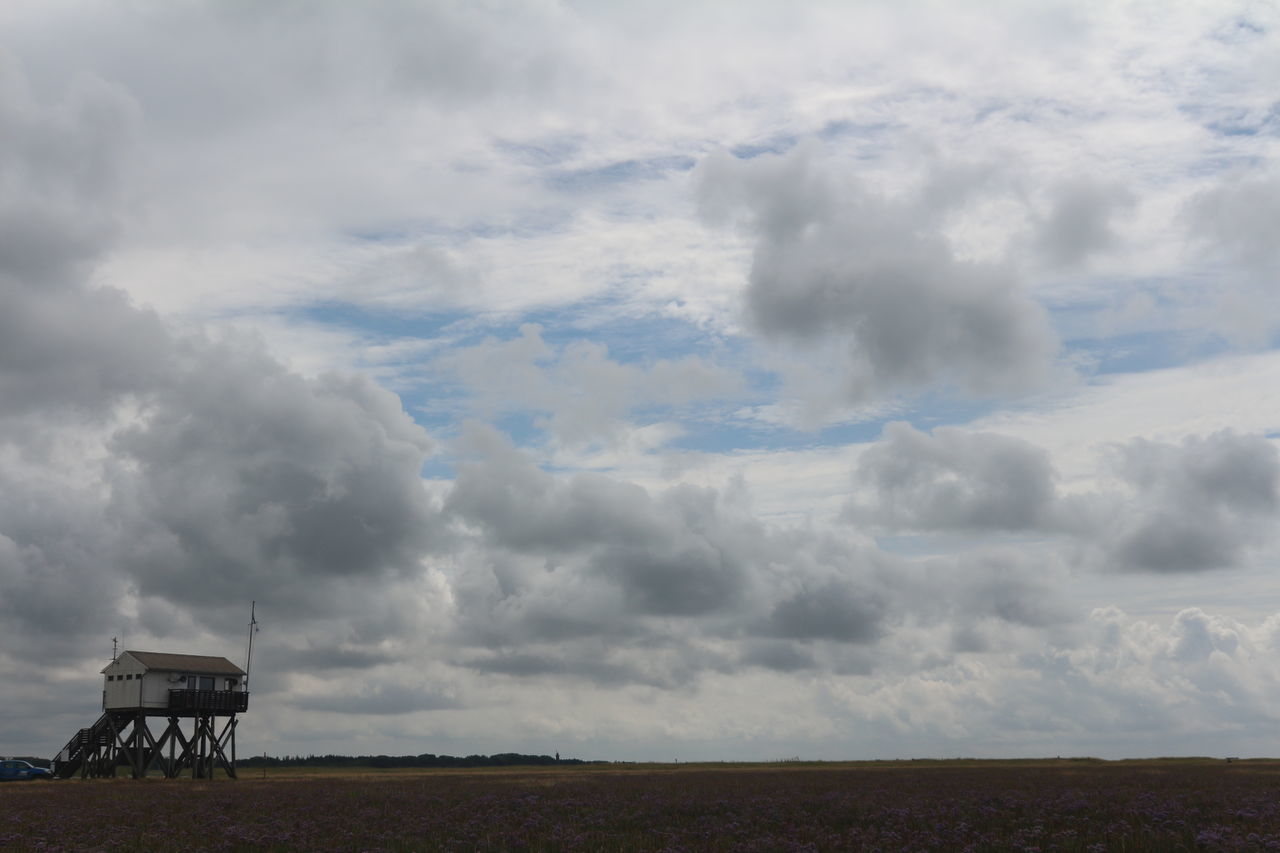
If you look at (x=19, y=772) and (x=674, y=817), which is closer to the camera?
(x=674, y=817)

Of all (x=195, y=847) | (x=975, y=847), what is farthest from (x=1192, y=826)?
(x=195, y=847)

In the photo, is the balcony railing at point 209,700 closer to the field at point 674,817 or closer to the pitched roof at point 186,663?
the pitched roof at point 186,663

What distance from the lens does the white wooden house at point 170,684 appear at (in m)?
86.9

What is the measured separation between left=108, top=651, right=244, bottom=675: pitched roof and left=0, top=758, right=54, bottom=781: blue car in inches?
614

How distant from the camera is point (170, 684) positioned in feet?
290

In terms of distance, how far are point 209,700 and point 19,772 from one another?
766 inches

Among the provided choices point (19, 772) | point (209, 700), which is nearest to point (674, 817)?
point (209, 700)

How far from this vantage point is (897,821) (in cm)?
4225

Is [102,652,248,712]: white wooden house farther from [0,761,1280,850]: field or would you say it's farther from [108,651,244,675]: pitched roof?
[0,761,1280,850]: field

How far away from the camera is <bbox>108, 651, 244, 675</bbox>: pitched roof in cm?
8762

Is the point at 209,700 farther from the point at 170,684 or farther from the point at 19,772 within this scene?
the point at 19,772

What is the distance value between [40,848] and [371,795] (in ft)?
92.6

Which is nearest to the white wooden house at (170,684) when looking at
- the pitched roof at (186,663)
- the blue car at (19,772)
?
the pitched roof at (186,663)

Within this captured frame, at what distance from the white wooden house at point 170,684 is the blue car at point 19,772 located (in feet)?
34.7
